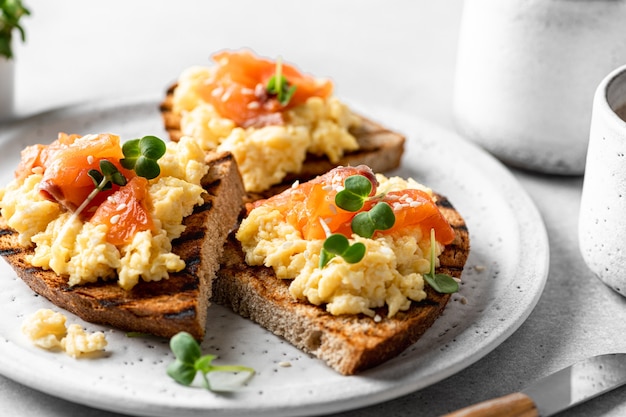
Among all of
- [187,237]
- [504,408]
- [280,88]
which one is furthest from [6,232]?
[504,408]

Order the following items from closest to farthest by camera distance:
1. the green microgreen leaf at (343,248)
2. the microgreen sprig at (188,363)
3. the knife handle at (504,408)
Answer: the knife handle at (504,408) < the microgreen sprig at (188,363) < the green microgreen leaf at (343,248)

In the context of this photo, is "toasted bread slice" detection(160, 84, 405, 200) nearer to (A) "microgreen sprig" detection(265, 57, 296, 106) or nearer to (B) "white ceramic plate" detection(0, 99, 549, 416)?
(A) "microgreen sprig" detection(265, 57, 296, 106)

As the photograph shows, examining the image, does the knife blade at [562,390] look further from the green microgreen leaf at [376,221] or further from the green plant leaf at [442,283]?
the green microgreen leaf at [376,221]

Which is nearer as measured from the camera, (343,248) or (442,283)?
(343,248)

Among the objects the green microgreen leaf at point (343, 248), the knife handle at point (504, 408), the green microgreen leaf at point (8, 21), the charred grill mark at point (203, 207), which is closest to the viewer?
the knife handle at point (504, 408)

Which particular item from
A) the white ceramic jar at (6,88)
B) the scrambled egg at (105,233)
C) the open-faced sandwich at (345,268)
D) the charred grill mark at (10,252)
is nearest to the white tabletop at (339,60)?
the white ceramic jar at (6,88)

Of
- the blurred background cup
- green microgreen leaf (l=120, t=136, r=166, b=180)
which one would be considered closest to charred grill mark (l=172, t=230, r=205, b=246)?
green microgreen leaf (l=120, t=136, r=166, b=180)

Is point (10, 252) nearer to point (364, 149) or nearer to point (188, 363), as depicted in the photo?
point (188, 363)

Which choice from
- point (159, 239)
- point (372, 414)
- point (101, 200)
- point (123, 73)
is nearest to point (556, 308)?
point (372, 414)
